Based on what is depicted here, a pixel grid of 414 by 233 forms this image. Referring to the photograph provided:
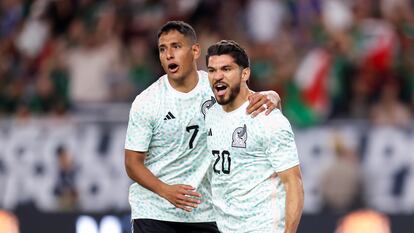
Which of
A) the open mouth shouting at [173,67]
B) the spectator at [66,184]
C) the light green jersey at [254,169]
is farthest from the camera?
the spectator at [66,184]

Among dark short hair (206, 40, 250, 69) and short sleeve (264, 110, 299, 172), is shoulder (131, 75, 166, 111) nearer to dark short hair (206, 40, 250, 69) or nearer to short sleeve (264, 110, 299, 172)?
dark short hair (206, 40, 250, 69)

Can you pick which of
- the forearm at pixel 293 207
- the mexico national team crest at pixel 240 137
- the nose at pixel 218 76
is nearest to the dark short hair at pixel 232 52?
the nose at pixel 218 76

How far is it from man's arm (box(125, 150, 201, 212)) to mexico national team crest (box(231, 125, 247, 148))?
626mm

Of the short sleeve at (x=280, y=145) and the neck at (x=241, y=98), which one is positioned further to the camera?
the neck at (x=241, y=98)

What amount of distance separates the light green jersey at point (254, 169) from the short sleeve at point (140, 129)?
787 millimetres

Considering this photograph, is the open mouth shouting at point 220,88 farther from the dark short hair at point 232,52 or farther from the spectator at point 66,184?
the spectator at point 66,184

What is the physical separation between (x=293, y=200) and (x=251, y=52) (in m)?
6.69

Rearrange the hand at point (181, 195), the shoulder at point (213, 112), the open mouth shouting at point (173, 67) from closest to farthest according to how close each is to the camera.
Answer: the shoulder at point (213, 112) → the hand at point (181, 195) → the open mouth shouting at point (173, 67)

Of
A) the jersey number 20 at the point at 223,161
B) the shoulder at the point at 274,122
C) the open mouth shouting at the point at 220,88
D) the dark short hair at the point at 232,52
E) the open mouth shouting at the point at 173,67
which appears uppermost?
the dark short hair at the point at 232,52

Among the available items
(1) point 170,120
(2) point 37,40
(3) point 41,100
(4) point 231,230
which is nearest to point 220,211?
(4) point 231,230

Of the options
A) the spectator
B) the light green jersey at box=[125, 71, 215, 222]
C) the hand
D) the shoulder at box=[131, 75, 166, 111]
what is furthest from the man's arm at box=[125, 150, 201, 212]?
the spectator

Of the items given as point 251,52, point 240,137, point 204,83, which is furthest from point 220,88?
point 251,52

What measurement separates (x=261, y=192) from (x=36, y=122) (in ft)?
20.4

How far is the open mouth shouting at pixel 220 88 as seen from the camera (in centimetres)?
786
